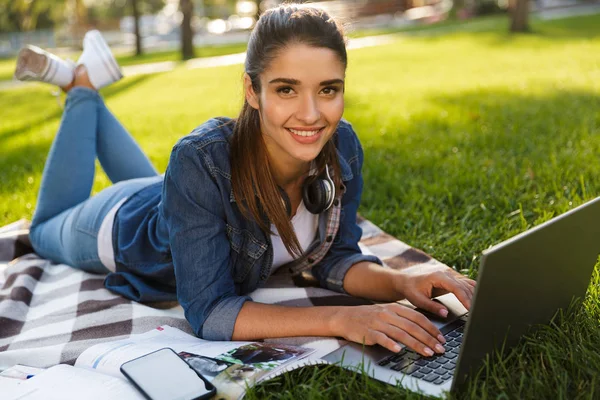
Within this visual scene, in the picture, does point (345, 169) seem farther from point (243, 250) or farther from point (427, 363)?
point (427, 363)

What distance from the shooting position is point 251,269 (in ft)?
8.04

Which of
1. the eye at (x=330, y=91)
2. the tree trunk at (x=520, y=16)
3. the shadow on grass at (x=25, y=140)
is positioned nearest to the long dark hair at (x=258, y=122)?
the eye at (x=330, y=91)

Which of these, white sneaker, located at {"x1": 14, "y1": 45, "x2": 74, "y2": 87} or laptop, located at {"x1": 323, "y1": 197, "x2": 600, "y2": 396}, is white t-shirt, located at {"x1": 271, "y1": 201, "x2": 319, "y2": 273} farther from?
white sneaker, located at {"x1": 14, "y1": 45, "x2": 74, "y2": 87}

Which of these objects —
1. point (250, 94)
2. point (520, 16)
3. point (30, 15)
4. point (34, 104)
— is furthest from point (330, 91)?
point (30, 15)

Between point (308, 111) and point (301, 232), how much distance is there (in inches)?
25.8

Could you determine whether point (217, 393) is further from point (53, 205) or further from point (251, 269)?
point (53, 205)

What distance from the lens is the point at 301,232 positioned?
8.43 feet

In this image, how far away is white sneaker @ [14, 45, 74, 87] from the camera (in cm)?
347

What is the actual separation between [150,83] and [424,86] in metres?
5.25

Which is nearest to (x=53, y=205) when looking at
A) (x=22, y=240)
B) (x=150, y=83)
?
(x=22, y=240)

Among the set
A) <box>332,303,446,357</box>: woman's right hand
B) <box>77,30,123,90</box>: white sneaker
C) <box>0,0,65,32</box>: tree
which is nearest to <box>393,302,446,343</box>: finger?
<box>332,303,446,357</box>: woman's right hand

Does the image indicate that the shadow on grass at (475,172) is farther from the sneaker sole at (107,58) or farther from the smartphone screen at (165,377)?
the sneaker sole at (107,58)

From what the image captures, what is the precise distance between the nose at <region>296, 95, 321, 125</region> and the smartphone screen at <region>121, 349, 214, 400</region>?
0.82 meters

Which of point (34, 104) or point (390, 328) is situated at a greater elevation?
point (390, 328)
